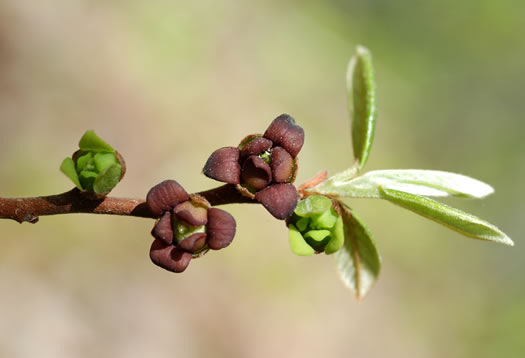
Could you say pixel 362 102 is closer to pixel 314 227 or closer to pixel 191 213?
pixel 314 227

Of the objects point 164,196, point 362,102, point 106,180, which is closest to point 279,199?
point 164,196

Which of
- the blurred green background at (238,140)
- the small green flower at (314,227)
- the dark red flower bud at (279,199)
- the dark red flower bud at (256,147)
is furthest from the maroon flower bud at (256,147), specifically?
the blurred green background at (238,140)

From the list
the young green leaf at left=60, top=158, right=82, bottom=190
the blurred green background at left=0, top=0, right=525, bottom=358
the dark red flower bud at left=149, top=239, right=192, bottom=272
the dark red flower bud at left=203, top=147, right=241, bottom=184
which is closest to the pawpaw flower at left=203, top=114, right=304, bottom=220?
the dark red flower bud at left=203, top=147, right=241, bottom=184

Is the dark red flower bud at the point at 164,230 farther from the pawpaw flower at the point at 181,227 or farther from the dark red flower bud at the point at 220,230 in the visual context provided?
the dark red flower bud at the point at 220,230

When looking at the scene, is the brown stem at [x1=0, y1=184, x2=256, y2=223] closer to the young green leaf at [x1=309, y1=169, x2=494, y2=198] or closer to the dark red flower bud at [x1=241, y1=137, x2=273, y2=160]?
the dark red flower bud at [x1=241, y1=137, x2=273, y2=160]

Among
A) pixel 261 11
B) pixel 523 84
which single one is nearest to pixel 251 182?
pixel 261 11

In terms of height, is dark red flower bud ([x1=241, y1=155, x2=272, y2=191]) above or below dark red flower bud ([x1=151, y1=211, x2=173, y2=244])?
above
